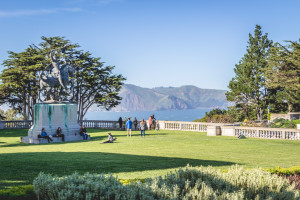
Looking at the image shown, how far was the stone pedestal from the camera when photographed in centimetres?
2708

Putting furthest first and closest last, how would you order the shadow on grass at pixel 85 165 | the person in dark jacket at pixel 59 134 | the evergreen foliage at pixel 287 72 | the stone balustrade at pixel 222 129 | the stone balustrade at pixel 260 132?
the evergreen foliage at pixel 287 72, the stone balustrade at pixel 222 129, the person in dark jacket at pixel 59 134, the stone balustrade at pixel 260 132, the shadow on grass at pixel 85 165

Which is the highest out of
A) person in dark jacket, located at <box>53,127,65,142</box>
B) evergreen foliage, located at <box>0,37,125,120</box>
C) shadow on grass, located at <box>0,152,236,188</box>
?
evergreen foliage, located at <box>0,37,125,120</box>

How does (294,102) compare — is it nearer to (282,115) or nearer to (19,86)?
(282,115)

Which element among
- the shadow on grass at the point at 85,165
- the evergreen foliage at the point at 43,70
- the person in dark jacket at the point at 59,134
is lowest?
the shadow on grass at the point at 85,165

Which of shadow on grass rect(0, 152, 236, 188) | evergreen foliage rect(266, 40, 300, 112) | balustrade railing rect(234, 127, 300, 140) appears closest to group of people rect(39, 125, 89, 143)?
shadow on grass rect(0, 152, 236, 188)

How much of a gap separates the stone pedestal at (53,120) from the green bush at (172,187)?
69.2 feet

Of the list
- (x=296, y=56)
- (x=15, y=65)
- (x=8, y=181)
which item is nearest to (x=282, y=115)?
(x=296, y=56)

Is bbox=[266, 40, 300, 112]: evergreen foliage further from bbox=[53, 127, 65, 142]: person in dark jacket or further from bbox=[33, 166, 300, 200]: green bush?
bbox=[33, 166, 300, 200]: green bush

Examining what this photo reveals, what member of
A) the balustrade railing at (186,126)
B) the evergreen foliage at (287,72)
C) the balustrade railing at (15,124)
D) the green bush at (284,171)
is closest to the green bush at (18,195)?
the green bush at (284,171)

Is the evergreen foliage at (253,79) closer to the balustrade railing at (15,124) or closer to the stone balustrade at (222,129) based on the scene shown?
the stone balustrade at (222,129)

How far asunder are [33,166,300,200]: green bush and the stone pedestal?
21.1 m

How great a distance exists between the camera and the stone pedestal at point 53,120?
27078 mm

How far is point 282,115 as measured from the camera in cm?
5384

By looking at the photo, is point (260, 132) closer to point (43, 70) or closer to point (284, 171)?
point (284, 171)
